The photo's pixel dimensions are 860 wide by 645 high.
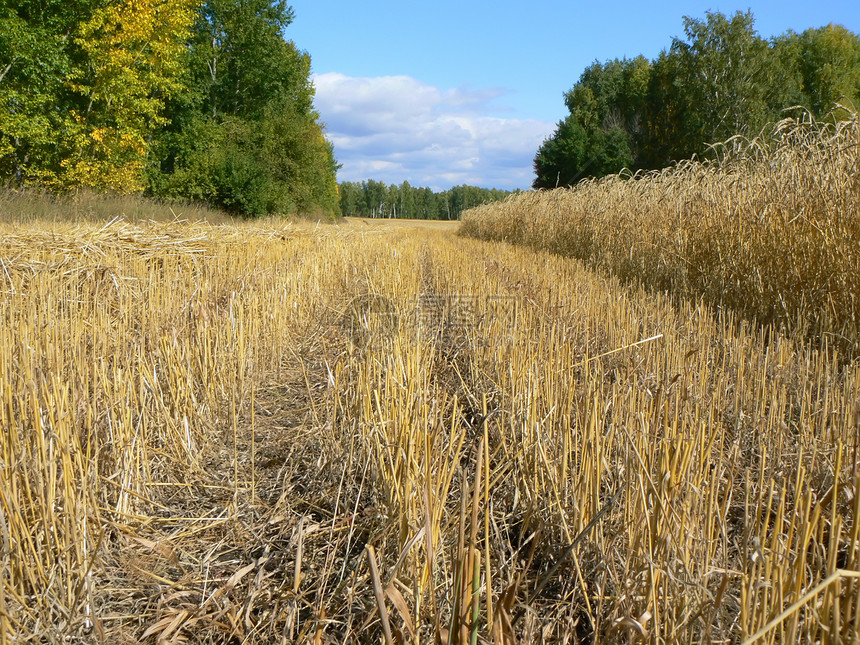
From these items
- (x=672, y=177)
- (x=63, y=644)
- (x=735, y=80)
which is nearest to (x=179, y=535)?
(x=63, y=644)

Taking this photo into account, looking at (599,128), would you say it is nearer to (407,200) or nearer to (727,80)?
(727,80)

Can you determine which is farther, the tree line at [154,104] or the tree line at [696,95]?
the tree line at [696,95]

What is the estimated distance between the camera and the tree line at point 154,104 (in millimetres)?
14812

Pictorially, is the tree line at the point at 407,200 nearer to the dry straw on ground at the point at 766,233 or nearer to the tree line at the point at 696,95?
the tree line at the point at 696,95

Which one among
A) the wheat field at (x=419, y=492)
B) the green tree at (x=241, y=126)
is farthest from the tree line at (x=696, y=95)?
the wheat field at (x=419, y=492)

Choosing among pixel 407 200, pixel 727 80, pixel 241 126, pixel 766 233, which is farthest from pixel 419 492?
pixel 407 200

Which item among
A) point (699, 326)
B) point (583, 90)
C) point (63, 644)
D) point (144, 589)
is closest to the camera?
point (63, 644)

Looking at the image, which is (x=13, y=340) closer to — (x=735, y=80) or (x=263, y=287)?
(x=263, y=287)

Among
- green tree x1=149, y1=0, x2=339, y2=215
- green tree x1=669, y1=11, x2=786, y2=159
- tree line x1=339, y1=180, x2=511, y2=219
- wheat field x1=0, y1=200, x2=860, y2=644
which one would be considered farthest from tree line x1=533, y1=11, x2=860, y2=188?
tree line x1=339, y1=180, x2=511, y2=219

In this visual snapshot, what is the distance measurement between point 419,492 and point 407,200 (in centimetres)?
10746

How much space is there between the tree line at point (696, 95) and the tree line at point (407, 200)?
57569mm

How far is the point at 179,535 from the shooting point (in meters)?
1.87

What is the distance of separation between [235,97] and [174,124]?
536 centimetres

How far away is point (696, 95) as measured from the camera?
89.4 ft
